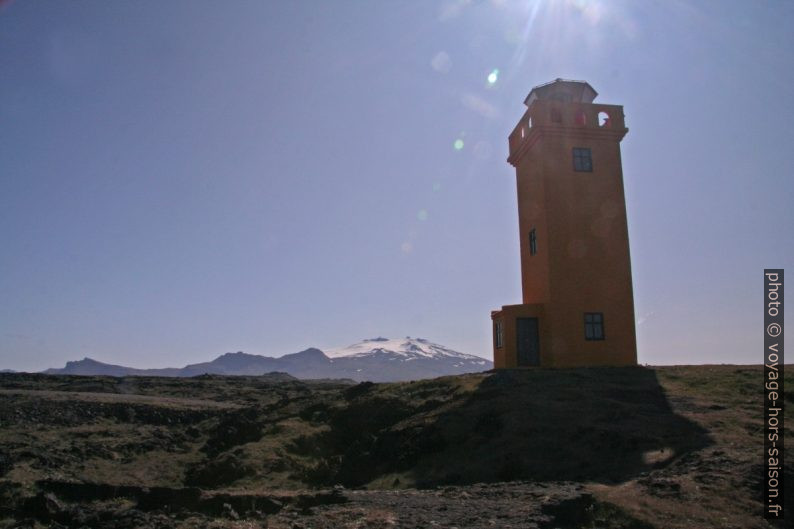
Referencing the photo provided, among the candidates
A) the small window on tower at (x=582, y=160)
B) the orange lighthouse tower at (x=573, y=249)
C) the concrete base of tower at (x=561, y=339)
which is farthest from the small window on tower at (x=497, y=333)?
the small window on tower at (x=582, y=160)

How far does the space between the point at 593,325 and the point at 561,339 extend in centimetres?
152

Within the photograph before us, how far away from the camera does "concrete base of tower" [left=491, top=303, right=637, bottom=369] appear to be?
2448 centimetres

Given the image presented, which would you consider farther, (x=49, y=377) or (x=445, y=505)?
(x=49, y=377)

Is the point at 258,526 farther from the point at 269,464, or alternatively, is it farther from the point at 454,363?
the point at 454,363

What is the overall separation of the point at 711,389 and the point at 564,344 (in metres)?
6.67

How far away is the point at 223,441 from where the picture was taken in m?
21.5

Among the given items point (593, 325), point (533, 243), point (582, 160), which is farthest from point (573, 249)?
point (582, 160)

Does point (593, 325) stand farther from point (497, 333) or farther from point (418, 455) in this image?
point (418, 455)

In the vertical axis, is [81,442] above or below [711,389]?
below

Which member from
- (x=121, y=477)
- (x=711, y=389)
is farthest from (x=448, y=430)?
(x=121, y=477)

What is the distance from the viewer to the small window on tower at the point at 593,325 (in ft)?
80.9

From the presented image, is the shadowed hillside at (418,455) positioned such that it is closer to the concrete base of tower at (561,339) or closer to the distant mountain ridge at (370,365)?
the concrete base of tower at (561,339)

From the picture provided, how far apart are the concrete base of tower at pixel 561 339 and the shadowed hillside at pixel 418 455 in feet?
7.30

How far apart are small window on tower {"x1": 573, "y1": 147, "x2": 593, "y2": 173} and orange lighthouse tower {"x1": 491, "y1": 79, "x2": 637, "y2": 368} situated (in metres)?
0.04
